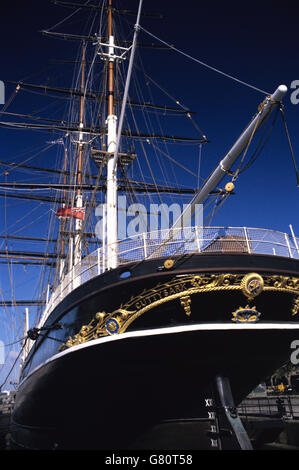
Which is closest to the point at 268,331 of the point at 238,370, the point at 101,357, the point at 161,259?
the point at 238,370

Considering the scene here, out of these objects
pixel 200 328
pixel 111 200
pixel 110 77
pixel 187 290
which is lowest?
pixel 200 328

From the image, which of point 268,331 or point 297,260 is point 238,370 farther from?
point 297,260

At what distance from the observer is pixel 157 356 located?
727cm

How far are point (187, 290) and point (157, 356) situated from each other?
1581 millimetres

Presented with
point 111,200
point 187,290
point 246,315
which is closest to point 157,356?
point 187,290

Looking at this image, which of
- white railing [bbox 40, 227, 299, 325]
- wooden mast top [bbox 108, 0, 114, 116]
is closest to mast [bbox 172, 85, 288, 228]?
white railing [bbox 40, 227, 299, 325]

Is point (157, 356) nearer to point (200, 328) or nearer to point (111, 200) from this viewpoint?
point (200, 328)

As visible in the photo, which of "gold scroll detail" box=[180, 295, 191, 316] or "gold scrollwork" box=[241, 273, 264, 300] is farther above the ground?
"gold scrollwork" box=[241, 273, 264, 300]

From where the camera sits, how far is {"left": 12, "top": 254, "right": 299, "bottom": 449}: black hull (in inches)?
277

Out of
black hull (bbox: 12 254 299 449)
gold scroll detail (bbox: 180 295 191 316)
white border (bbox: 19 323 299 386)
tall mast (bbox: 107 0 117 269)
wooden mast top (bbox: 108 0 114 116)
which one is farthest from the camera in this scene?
wooden mast top (bbox: 108 0 114 116)

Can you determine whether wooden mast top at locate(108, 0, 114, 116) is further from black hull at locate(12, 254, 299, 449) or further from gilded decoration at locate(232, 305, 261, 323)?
gilded decoration at locate(232, 305, 261, 323)

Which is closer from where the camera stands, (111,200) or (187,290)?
(187,290)

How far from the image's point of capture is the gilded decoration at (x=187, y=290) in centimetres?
698

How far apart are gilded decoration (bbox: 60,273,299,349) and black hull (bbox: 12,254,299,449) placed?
4.1 inches
